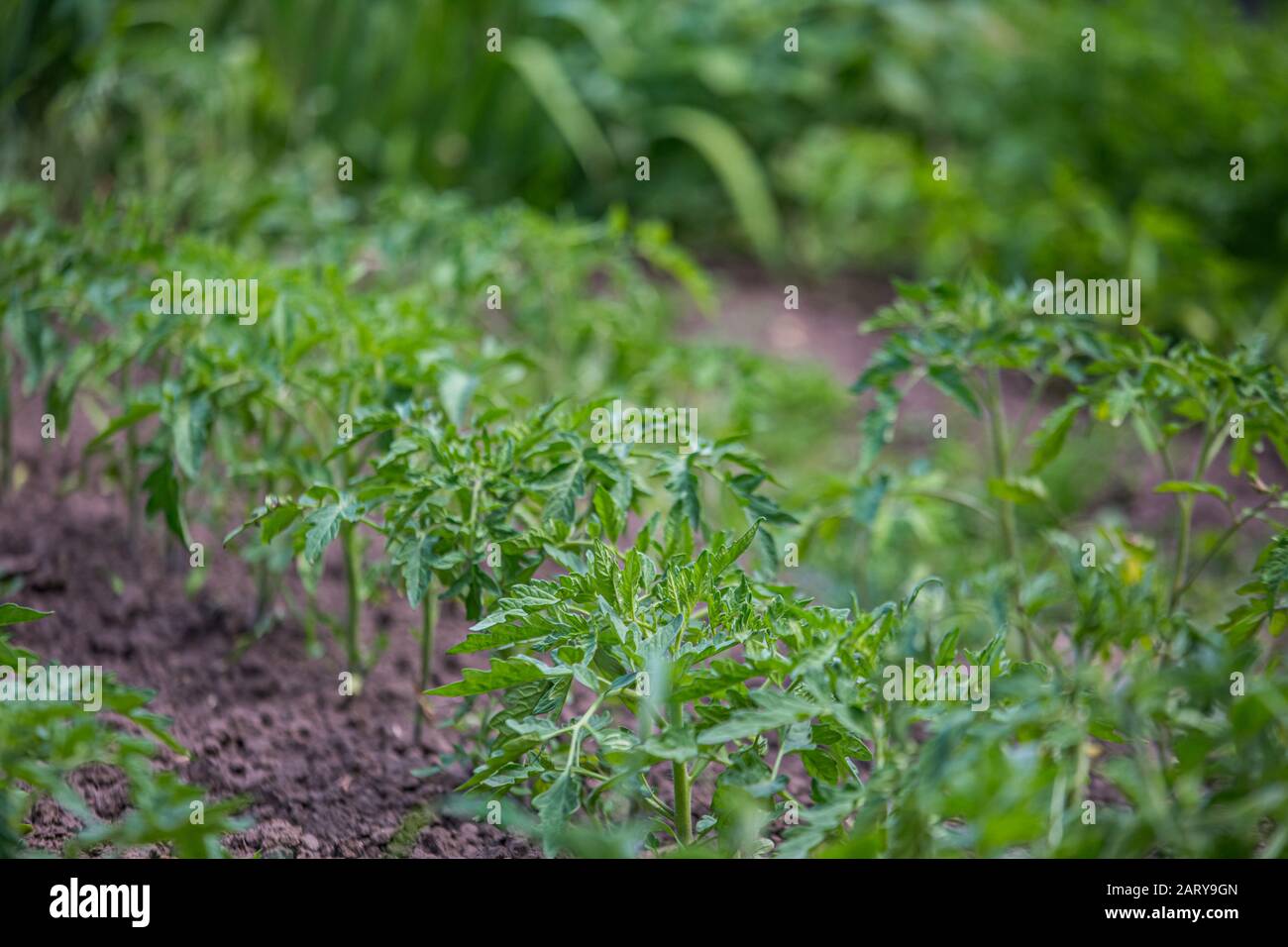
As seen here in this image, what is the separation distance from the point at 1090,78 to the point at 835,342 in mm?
1502

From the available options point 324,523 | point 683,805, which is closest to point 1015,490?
point 683,805

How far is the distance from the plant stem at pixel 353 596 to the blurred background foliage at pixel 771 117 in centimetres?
167

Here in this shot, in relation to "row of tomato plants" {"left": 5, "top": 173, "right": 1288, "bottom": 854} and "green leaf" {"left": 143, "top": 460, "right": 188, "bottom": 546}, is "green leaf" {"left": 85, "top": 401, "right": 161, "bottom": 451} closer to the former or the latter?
"row of tomato plants" {"left": 5, "top": 173, "right": 1288, "bottom": 854}

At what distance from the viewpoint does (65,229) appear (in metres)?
2.69

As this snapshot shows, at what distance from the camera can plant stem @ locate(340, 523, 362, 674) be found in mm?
2344

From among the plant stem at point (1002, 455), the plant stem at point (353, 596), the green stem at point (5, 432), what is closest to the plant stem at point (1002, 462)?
the plant stem at point (1002, 455)

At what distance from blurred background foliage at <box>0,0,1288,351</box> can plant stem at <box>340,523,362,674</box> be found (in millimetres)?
1673

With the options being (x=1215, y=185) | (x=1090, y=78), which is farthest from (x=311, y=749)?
(x=1090, y=78)

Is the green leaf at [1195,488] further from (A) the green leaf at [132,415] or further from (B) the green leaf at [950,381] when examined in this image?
(A) the green leaf at [132,415]

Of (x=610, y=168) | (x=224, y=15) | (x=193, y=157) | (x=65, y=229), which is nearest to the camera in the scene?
(x=65, y=229)

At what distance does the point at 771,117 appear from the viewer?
18.2 feet

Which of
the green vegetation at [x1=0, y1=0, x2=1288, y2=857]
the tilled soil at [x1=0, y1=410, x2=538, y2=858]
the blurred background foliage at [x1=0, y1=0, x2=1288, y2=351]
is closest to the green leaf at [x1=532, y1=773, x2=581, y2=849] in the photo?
the green vegetation at [x1=0, y1=0, x2=1288, y2=857]

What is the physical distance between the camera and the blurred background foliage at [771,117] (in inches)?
158
